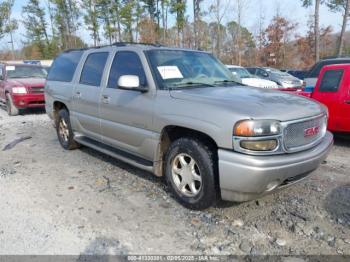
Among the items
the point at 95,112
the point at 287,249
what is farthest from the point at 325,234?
the point at 95,112

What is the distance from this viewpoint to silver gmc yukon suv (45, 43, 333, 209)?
10.2 feet

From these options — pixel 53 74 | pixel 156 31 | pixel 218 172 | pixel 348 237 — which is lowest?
pixel 348 237

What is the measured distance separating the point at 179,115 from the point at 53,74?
404 cm

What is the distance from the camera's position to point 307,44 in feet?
128

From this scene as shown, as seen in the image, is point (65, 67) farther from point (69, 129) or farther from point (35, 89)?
point (35, 89)

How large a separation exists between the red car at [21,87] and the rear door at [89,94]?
5900mm

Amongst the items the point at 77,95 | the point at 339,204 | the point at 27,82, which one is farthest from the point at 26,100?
the point at 339,204

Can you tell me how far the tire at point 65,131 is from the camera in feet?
20.2

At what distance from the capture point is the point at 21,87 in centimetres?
1066

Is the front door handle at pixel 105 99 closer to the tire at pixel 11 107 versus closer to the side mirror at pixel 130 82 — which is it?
the side mirror at pixel 130 82

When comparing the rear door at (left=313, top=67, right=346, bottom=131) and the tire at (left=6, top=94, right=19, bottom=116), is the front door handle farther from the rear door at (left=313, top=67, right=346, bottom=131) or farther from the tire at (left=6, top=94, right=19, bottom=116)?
the tire at (left=6, top=94, right=19, bottom=116)

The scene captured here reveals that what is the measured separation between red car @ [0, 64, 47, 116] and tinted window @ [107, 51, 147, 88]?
709 cm

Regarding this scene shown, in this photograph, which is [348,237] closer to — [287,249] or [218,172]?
[287,249]

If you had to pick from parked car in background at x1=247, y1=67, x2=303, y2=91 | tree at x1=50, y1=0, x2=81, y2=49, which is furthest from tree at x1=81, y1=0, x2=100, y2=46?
parked car in background at x1=247, y1=67, x2=303, y2=91
